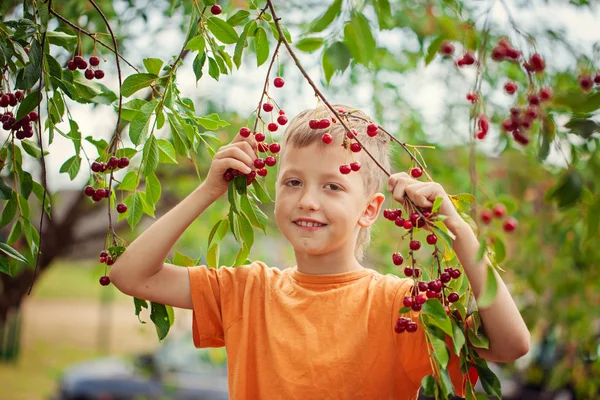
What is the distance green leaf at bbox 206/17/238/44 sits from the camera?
1453 mm

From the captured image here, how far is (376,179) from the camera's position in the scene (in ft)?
5.82

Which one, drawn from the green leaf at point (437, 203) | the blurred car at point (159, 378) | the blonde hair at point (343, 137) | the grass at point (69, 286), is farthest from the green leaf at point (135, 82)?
the grass at point (69, 286)

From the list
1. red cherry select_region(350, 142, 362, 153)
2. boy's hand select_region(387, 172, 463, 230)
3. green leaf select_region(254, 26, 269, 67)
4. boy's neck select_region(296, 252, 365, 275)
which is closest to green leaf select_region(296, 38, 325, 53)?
green leaf select_region(254, 26, 269, 67)

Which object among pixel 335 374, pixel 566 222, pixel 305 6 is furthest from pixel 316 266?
pixel 305 6

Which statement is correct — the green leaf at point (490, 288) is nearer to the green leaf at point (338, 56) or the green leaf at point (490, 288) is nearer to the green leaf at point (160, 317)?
the green leaf at point (338, 56)

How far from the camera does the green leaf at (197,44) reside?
143 centimetres

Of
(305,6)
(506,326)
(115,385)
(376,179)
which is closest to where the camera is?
(506,326)

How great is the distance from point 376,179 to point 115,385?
601 cm

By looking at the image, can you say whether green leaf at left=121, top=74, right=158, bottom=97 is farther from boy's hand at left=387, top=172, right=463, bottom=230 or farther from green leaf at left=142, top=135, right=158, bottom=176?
boy's hand at left=387, top=172, right=463, bottom=230

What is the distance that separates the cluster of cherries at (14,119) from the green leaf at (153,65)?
0.96 ft

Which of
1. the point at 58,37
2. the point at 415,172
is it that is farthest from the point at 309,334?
the point at 58,37

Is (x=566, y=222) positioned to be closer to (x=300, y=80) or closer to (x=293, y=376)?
(x=300, y=80)

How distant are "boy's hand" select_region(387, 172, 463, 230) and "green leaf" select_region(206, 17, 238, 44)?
48cm

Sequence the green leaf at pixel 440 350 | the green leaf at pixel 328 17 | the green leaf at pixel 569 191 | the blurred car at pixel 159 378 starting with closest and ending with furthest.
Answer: the green leaf at pixel 569 191
the green leaf at pixel 440 350
the green leaf at pixel 328 17
the blurred car at pixel 159 378
